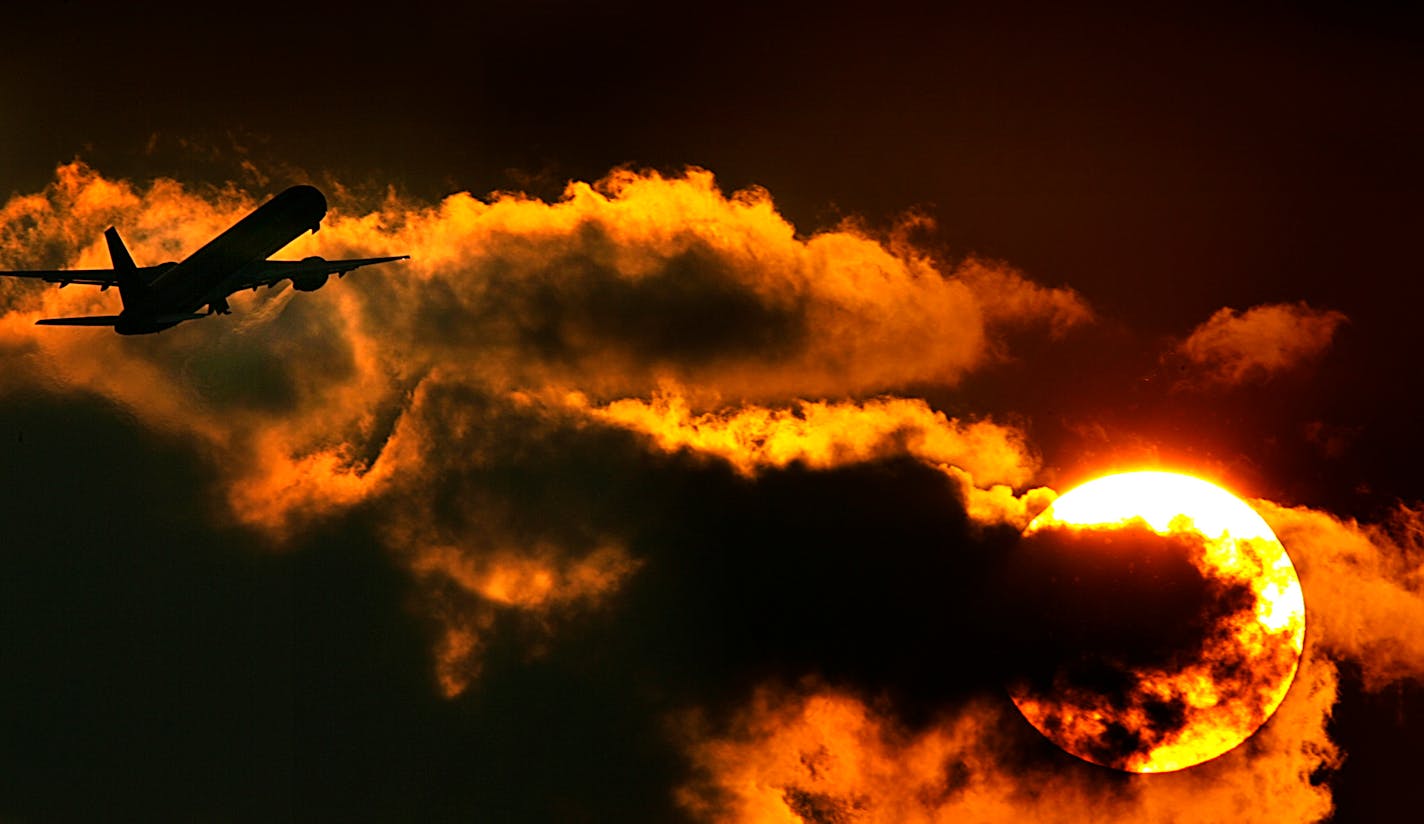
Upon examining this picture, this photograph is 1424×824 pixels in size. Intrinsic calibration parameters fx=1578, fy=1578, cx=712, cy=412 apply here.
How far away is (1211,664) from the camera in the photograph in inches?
5871

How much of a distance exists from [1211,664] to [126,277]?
103265 millimetres

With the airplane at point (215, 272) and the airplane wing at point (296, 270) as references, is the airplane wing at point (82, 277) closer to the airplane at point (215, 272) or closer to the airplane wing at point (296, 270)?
the airplane at point (215, 272)

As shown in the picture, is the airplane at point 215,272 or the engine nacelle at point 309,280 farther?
the engine nacelle at point 309,280

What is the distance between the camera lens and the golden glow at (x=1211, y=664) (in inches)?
5782

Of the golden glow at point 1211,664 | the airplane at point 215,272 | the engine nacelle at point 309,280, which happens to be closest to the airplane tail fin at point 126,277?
the airplane at point 215,272

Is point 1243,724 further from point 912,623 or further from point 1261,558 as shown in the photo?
point 912,623

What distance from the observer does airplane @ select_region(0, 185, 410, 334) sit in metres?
129

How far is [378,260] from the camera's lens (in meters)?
134

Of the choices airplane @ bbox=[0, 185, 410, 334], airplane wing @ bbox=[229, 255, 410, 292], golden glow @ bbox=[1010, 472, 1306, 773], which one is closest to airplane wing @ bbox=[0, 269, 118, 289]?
airplane @ bbox=[0, 185, 410, 334]

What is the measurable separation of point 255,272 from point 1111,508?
276 ft

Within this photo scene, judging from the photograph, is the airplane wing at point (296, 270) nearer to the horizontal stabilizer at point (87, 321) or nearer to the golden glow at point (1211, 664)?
the horizontal stabilizer at point (87, 321)

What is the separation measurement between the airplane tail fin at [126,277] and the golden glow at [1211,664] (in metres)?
86.6

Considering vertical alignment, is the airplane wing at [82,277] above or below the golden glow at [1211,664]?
above

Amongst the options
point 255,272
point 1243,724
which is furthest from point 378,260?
point 1243,724
